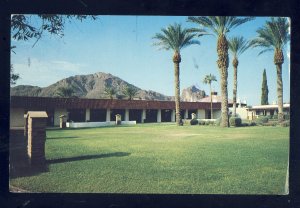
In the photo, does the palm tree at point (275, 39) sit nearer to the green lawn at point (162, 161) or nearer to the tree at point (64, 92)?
the green lawn at point (162, 161)

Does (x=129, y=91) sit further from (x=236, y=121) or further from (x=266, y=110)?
(x=236, y=121)

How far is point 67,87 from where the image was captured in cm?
1156

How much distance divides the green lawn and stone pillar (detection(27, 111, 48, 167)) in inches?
18.9

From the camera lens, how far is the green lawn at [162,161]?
24.3ft

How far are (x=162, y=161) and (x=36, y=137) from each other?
13.2ft

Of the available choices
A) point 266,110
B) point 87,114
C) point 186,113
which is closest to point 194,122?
point 186,113

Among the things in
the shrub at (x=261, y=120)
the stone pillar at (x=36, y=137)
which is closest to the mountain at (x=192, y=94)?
the shrub at (x=261, y=120)

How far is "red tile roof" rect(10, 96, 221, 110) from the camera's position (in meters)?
9.30

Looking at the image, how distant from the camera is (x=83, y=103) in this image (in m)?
10.7

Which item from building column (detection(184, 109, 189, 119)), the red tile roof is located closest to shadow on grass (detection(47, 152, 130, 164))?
the red tile roof

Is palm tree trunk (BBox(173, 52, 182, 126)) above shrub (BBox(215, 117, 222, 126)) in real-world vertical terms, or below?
above

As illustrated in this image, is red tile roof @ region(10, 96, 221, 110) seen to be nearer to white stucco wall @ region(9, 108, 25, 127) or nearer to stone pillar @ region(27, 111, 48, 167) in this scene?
white stucco wall @ region(9, 108, 25, 127)
